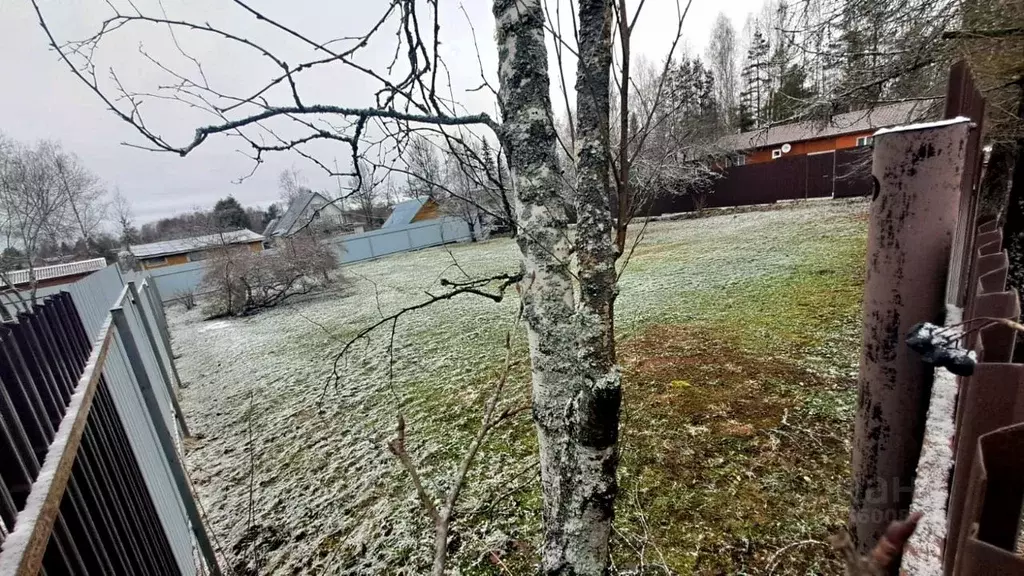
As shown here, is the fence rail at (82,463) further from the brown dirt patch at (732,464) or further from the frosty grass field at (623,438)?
the brown dirt patch at (732,464)

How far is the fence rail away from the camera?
3.03 feet

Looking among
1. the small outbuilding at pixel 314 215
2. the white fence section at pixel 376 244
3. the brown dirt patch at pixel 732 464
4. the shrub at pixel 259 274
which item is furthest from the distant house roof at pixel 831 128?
the white fence section at pixel 376 244

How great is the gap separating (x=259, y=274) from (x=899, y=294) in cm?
1404

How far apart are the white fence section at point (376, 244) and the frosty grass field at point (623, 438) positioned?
566 inches

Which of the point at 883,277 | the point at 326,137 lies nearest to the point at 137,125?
the point at 326,137

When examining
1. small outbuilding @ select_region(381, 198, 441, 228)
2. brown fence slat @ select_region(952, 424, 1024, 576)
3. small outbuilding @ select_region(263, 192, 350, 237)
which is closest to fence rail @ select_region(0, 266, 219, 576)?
small outbuilding @ select_region(263, 192, 350, 237)

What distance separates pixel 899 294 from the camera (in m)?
0.67

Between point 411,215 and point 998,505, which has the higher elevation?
point 411,215

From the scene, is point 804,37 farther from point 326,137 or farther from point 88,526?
point 88,526

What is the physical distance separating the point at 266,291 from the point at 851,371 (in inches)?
529

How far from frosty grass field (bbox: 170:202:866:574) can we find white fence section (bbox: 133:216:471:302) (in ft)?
47.1

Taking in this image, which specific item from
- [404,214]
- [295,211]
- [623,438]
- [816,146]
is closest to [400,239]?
[404,214]

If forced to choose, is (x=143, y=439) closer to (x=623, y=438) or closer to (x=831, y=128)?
(x=623, y=438)

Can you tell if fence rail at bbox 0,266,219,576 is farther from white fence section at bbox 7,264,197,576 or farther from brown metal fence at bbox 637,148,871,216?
brown metal fence at bbox 637,148,871,216
